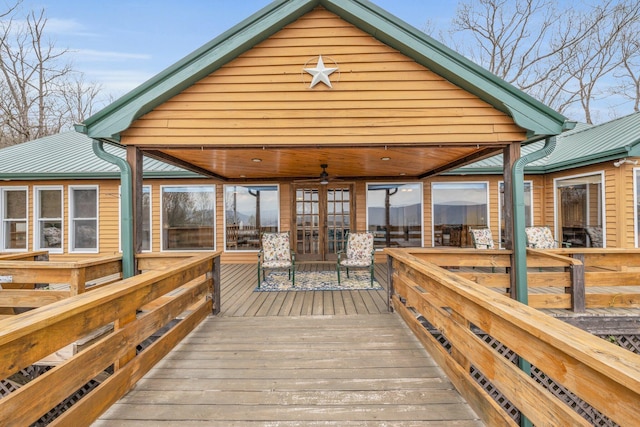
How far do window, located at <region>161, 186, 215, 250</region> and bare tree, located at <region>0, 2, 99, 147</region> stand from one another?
40.8 feet

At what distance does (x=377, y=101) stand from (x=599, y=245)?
217 inches

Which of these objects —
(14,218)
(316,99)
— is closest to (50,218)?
(14,218)

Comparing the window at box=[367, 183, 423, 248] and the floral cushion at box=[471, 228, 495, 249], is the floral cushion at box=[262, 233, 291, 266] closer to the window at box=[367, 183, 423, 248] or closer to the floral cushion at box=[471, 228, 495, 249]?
the window at box=[367, 183, 423, 248]

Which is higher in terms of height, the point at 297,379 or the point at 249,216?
the point at 249,216

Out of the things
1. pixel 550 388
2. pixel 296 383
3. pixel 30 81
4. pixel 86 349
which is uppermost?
pixel 30 81

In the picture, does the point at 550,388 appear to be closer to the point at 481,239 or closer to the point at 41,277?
the point at 481,239

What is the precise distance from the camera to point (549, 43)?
14.0 meters

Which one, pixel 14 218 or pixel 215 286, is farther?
pixel 14 218

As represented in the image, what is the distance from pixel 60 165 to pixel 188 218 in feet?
10.1

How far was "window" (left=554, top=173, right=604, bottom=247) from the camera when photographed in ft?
19.4

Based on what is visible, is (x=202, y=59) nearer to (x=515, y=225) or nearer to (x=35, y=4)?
(x=515, y=225)

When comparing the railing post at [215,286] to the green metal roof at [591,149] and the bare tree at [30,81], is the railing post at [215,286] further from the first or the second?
the bare tree at [30,81]

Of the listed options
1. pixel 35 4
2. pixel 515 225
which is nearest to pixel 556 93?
pixel 515 225

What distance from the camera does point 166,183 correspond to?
24.7 ft
